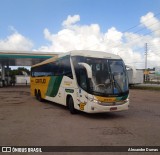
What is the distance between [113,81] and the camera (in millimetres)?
11578

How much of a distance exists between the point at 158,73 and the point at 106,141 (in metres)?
88.0

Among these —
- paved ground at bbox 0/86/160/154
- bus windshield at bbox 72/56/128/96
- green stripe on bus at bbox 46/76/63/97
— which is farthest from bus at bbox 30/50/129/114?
green stripe on bus at bbox 46/76/63/97

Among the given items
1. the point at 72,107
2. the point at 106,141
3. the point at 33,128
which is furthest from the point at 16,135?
the point at 72,107

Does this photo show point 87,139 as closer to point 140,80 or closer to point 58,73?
point 58,73

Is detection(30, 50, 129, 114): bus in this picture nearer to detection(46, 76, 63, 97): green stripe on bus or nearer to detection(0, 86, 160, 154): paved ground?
detection(0, 86, 160, 154): paved ground

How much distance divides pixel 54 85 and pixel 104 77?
17.6ft

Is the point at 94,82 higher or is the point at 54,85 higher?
the point at 94,82

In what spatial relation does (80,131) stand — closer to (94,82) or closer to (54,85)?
(94,82)

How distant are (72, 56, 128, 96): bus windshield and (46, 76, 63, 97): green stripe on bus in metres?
3.12

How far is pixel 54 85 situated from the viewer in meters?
16.1

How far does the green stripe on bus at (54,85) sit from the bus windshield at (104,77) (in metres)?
3.12

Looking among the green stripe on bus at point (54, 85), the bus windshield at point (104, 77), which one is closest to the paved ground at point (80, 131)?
the bus windshield at point (104, 77)

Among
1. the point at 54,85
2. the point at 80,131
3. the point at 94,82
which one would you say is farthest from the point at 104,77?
the point at 54,85

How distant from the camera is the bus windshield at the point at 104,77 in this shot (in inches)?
448
